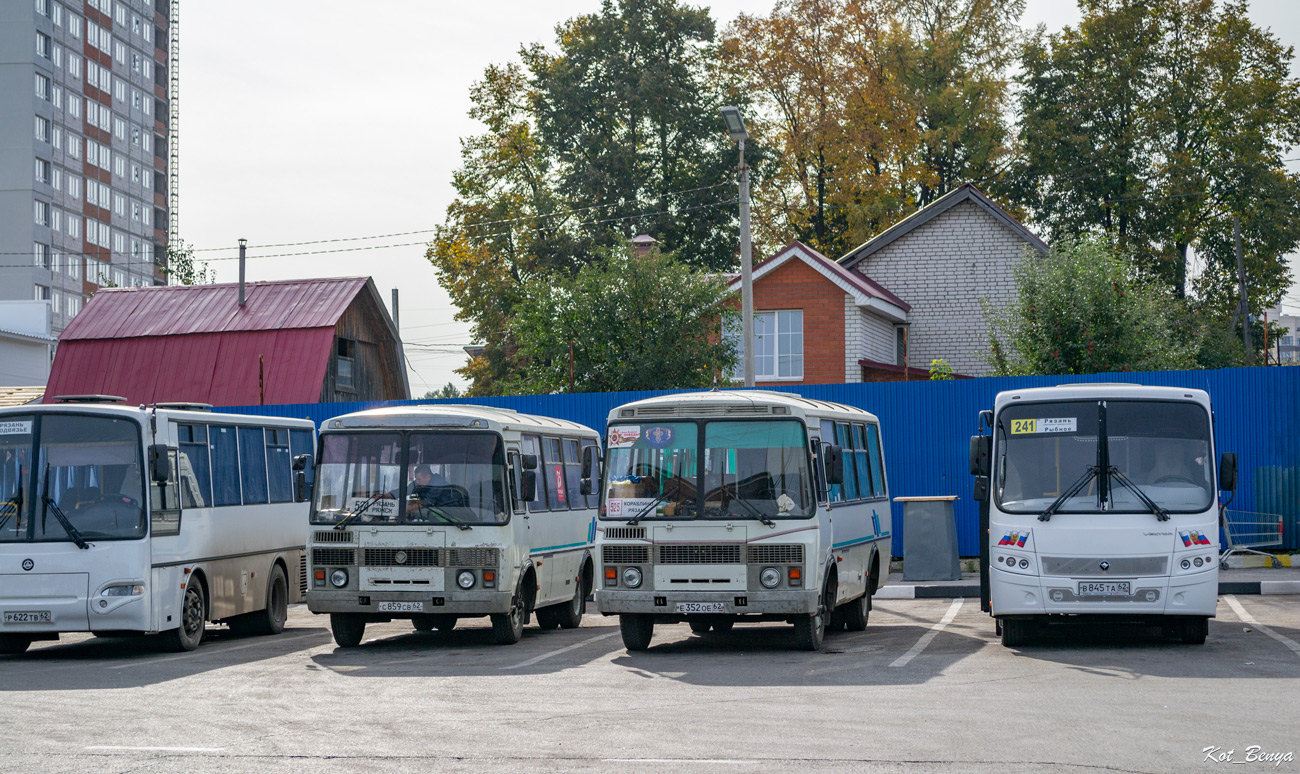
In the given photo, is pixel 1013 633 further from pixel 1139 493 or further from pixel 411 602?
pixel 411 602

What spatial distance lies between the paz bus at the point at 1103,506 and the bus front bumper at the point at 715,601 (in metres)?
1.90

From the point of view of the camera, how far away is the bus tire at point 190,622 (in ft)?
51.7

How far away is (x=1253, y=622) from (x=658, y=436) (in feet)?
22.6

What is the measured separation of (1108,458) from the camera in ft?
45.8

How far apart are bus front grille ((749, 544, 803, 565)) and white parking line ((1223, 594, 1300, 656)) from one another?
4543 millimetres

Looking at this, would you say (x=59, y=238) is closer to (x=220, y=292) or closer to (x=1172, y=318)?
(x=220, y=292)

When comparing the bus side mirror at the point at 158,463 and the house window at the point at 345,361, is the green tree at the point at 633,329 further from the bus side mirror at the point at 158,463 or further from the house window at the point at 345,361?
the bus side mirror at the point at 158,463

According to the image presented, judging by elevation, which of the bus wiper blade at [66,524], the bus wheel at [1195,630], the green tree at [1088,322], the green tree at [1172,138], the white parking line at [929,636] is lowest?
the white parking line at [929,636]

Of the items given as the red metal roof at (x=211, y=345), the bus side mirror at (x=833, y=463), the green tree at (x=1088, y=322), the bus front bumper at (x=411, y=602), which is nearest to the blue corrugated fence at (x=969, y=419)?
the green tree at (x=1088, y=322)

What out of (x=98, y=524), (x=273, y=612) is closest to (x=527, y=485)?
(x=98, y=524)

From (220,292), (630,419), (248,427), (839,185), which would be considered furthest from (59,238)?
(630,419)

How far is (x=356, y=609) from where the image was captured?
1514 cm

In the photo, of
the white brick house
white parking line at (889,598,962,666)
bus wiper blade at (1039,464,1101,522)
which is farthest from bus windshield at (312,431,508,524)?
the white brick house

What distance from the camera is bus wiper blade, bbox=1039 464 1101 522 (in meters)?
13.8
